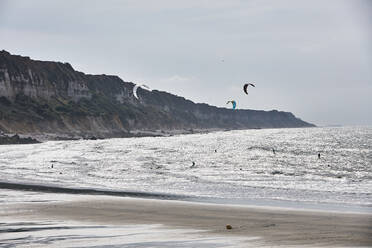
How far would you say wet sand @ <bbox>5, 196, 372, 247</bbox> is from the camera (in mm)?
18250

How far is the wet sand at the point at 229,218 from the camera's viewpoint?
18250 mm

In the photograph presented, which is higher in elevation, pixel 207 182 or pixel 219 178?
pixel 219 178

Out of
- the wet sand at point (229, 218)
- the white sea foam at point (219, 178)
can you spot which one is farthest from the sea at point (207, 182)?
the wet sand at point (229, 218)

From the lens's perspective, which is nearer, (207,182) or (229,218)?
(229,218)

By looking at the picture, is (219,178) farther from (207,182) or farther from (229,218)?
(229,218)

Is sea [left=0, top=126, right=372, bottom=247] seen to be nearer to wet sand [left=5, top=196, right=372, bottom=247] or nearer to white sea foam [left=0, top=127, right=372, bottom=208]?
white sea foam [left=0, top=127, right=372, bottom=208]

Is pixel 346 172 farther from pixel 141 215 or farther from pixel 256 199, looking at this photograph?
pixel 141 215

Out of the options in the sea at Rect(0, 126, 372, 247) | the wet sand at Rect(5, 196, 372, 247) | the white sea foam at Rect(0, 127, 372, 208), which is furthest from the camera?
the white sea foam at Rect(0, 127, 372, 208)

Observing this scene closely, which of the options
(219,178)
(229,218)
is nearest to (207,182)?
(219,178)

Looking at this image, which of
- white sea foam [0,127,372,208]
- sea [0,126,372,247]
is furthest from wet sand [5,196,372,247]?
white sea foam [0,127,372,208]

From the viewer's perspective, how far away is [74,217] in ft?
74.9

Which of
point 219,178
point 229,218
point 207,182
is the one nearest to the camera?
point 229,218

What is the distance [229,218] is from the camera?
23141 mm

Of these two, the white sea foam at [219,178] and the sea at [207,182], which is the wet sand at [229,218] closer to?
the sea at [207,182]
